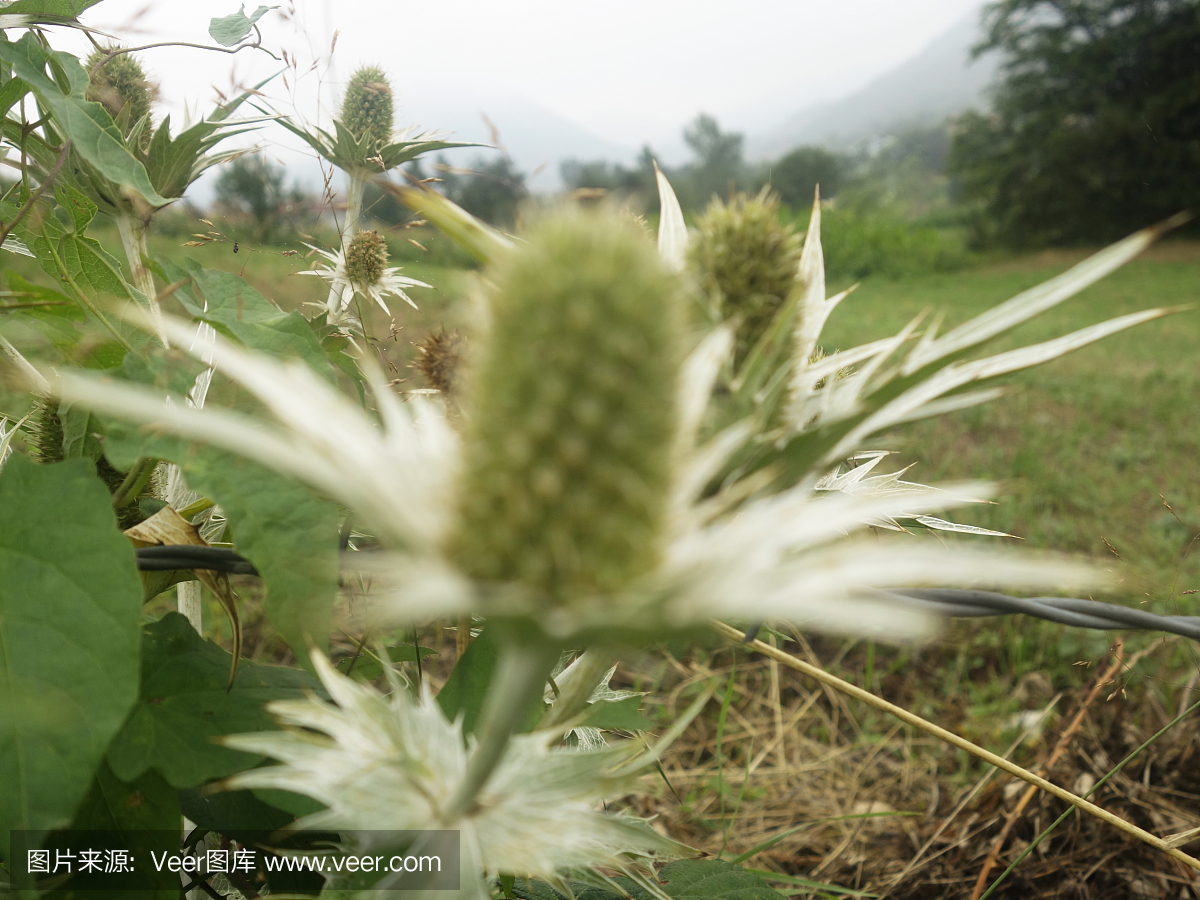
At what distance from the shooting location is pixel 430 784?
1.74ft

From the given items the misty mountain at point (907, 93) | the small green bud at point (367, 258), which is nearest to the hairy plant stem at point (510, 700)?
the small green bud at point (367, 258)

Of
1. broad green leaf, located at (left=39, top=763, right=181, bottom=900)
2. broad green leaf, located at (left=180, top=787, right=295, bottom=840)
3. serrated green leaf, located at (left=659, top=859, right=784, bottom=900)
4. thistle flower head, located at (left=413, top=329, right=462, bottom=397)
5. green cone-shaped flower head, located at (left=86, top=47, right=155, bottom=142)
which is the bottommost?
serrated green leaf, located at (left=659, top=859, right=784, bottom=900)

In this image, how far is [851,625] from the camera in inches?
15.2

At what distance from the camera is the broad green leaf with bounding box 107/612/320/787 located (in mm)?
678

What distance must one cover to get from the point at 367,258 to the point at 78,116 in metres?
0.77

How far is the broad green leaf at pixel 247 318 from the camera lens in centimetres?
78

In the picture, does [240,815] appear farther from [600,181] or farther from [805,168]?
[805,168]

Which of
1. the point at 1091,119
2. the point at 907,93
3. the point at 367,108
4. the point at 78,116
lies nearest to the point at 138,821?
the point at 78,116

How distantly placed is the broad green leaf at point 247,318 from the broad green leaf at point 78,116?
89mm

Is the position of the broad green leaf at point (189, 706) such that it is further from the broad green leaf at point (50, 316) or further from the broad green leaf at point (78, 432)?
the broad green leaf at point (50, 316)

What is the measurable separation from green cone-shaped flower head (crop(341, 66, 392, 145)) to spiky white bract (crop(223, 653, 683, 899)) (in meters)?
1.56

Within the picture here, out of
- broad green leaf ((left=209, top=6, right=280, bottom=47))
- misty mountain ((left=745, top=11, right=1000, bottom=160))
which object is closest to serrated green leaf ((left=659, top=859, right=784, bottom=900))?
broad green leaf ((left=209, top=6, right=280, bottom=47))

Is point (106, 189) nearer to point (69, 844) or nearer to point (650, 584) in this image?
point (69, 844)

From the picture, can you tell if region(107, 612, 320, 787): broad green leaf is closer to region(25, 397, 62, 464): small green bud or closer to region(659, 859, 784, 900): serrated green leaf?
region(25, 397, 62, 464): small green bud
